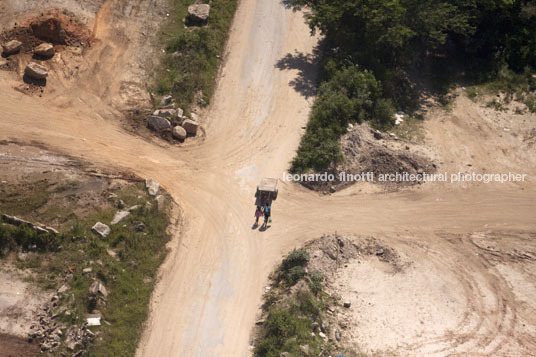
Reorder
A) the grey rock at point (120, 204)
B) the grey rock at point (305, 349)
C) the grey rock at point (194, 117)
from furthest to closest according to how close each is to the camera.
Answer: the grey rock at point (194, 117) → the grey rock at point (120, 204) → the grey rock at point (305, 349)

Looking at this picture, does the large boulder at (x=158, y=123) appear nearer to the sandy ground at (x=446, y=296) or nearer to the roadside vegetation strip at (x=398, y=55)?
the roadside vegetation strip at (x=398, y=55)

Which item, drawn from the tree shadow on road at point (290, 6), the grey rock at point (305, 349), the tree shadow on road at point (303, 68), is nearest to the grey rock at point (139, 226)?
the grey rock at point (305, 349)

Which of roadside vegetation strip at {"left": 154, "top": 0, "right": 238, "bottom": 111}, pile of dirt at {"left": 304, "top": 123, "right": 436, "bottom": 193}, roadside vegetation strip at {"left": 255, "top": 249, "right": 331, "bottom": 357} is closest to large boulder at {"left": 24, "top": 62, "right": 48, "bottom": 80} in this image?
roadside vegetation strip at {"left": 154, "top": 0, "right": 238, "bottom": 111}

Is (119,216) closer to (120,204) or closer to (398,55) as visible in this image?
(120,204)

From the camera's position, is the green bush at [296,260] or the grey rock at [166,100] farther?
the grey rock at [166,100]

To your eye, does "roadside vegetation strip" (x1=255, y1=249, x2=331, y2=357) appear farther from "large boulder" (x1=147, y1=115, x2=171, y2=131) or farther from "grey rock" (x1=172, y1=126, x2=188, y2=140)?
"large boulder" (x1=147, y1=115, x2=171, y2=131)

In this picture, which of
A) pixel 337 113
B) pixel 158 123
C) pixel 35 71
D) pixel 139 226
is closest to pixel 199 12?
pixel 158 123

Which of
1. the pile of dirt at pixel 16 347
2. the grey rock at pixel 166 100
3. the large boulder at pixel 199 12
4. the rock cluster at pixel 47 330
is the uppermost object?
the large boulder at pixel 199 12
